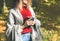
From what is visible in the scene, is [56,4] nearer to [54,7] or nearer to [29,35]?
[54,7]

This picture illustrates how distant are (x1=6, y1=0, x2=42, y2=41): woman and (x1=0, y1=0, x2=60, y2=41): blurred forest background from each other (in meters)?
3.53

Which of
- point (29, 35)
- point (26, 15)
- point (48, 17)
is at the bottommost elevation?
point (48, 17)

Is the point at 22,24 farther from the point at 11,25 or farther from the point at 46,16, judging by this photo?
the point at 46,16

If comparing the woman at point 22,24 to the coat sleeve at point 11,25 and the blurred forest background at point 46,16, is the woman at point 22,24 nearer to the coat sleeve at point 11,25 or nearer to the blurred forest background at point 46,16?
the coat sleeve at point 11,25

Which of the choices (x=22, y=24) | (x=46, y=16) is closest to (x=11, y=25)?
(x=22, y=24)

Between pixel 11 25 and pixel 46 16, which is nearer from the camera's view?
pixel 11 25

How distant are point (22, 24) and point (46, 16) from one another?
5.97m

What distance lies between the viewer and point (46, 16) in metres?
8.72

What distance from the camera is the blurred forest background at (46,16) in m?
6.76

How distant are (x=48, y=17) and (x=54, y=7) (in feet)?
4.03

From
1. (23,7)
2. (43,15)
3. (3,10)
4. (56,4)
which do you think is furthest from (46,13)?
(23,7)

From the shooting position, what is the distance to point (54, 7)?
9.76 meters

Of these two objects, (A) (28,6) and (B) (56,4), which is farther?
(B) (56,4)

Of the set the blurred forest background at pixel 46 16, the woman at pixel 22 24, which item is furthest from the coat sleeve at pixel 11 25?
the blurred forest background at pixel 46 16
